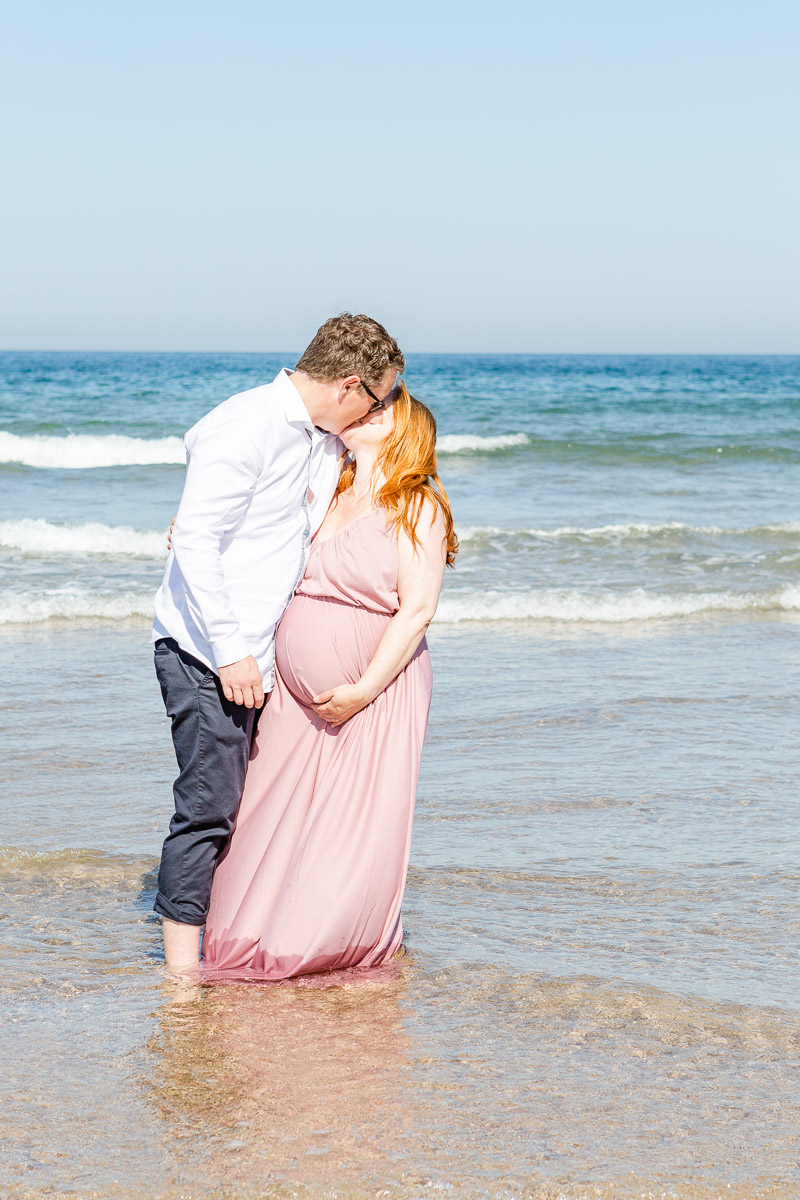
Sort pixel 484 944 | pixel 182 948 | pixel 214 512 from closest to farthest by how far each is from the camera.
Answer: pixel 214 512
pixel 182 948
pixel 484 944

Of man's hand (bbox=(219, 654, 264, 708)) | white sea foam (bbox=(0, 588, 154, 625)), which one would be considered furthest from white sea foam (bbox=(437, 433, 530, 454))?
man's hand (bbox=(219, 654, 264, 708))

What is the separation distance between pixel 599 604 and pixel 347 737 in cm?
606

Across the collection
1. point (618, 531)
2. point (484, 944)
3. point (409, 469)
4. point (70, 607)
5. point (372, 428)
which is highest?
point (372, 428)

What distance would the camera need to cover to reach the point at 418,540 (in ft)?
11.0

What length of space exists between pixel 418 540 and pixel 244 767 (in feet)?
2.66

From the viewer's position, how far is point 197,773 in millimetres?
3279

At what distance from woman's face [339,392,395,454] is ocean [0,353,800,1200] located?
1574 millimetres

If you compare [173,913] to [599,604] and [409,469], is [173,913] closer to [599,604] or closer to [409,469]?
[409,469]

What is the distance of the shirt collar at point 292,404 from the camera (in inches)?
125

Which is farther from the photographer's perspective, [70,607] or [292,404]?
[70,607]

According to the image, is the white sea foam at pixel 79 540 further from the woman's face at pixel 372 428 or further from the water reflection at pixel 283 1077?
the water reflection at pixel 283 1077

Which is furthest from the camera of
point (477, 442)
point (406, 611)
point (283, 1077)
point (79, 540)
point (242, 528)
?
point (477, 442)

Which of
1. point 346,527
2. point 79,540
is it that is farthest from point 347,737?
point 79,540

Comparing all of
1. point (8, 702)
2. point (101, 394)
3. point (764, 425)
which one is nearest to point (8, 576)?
point (8, 702)
